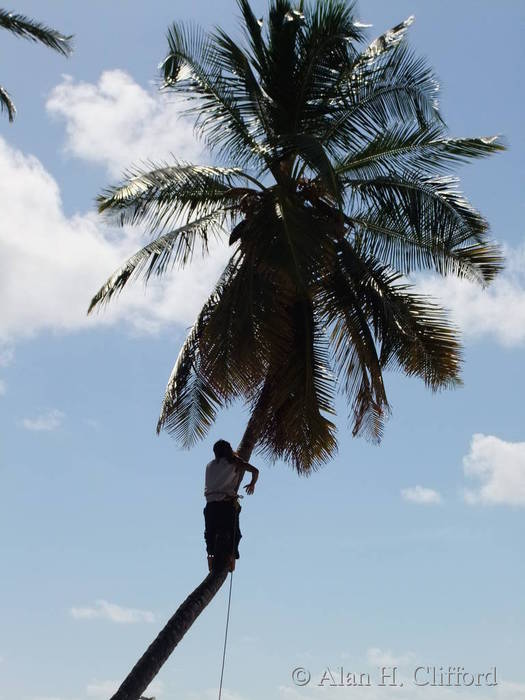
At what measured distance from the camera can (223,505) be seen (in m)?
14.3

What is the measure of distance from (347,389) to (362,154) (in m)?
3.54

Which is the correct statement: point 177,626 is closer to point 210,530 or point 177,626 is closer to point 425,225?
point 210,530

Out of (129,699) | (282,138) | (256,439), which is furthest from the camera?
(256,439)

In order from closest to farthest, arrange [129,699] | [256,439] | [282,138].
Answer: [129,699]
[282,138]
[256,439]

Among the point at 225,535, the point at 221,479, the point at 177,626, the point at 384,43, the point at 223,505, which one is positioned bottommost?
the point at 177,626

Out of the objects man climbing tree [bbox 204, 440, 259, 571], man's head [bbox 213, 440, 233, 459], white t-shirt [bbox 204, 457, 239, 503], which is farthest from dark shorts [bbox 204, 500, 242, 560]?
man's head [bbox 213, 440, 233, 459]

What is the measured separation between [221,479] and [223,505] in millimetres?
366

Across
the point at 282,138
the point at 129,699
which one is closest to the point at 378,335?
the point at 282,138

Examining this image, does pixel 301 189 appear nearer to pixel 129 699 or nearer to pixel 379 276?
pixel 379 276

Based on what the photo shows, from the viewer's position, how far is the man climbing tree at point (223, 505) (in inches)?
559

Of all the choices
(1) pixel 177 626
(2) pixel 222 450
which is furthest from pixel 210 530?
(1) pixel 177 626

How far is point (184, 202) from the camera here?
605 inches

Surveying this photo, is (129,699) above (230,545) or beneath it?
beneath

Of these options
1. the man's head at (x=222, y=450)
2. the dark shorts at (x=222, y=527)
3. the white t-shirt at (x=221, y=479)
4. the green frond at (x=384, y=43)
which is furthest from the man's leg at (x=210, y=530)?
the green frond at (x=384, y=43)
